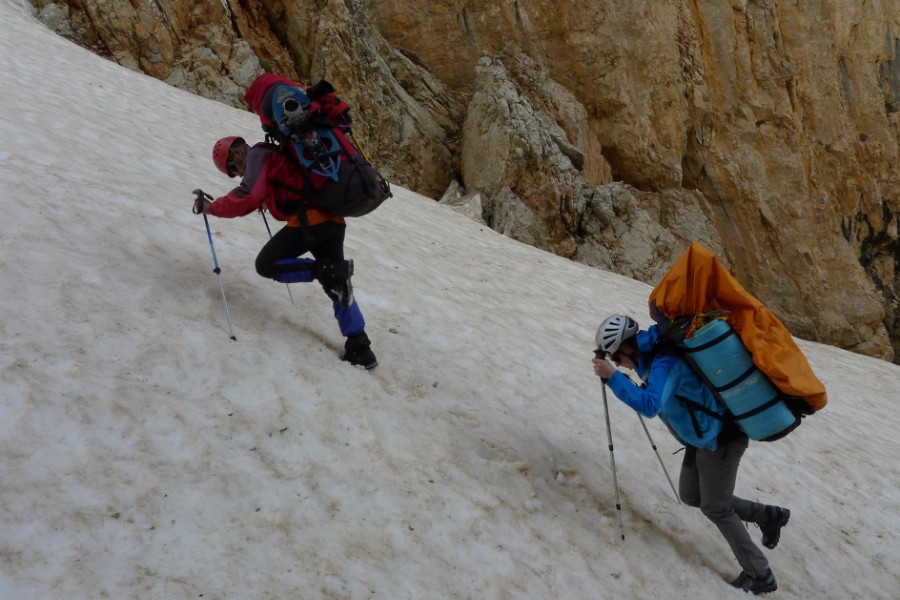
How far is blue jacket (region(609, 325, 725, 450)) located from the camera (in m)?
4.33

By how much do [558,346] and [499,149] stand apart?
10.1 metres

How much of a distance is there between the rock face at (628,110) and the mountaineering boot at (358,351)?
37.1ft

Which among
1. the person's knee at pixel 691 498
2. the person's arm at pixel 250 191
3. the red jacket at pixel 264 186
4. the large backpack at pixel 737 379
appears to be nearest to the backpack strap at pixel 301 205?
the red jacket at pixel 264 186

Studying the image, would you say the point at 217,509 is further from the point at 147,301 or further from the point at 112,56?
the point at 112,56

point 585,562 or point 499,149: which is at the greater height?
point 499,149

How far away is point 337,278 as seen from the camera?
5410 millimetres

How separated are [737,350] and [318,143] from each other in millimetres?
3512

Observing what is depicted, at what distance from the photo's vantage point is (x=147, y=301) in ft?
17.5

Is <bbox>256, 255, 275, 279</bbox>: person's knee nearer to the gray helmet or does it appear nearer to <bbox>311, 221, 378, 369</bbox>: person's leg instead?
<bbox>311, 221, 378, 369</bbox>: person's leg

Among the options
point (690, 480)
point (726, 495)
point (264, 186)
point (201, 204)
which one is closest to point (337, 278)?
point (264, 186)

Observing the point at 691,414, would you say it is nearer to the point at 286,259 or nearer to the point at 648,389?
the point at 648,389

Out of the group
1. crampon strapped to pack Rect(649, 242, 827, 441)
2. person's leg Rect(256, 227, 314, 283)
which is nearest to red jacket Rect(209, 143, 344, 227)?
person's leg Rect(256, 227, 314, 283)

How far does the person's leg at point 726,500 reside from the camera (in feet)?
15.4

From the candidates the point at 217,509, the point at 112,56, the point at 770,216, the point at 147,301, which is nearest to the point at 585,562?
the point at 217,509
